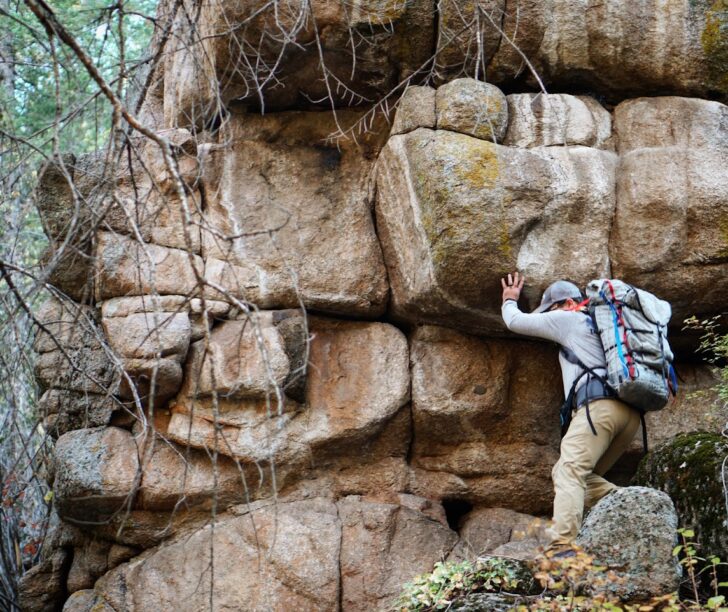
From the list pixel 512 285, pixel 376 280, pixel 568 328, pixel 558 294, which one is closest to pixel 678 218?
pixel 558 294

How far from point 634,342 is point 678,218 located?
1.17 m

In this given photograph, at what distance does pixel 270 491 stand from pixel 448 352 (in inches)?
69.1

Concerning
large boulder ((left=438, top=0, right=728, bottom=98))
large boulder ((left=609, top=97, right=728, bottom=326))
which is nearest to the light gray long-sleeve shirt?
large boulder ((left=609, top=97, right=728, bottom=326))

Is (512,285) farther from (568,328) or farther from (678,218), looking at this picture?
(678,218)

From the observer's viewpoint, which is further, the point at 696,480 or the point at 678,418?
the point at 678,418

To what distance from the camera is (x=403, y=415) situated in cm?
768

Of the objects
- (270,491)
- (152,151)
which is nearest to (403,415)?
(270,491)

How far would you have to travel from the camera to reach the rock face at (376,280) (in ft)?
23.5

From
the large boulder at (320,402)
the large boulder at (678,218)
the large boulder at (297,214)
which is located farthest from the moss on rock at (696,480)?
the large boulder at (297,214)

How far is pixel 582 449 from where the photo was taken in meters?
6.74

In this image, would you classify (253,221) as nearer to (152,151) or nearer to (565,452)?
(152,151)

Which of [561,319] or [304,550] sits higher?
[561,319]

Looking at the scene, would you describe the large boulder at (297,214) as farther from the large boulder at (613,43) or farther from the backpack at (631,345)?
the backpack at (631,345)

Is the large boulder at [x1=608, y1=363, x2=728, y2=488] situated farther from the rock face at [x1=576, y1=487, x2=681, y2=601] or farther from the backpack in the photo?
the rock face at [x1=576, y1=487, x2=681, y2=601]
